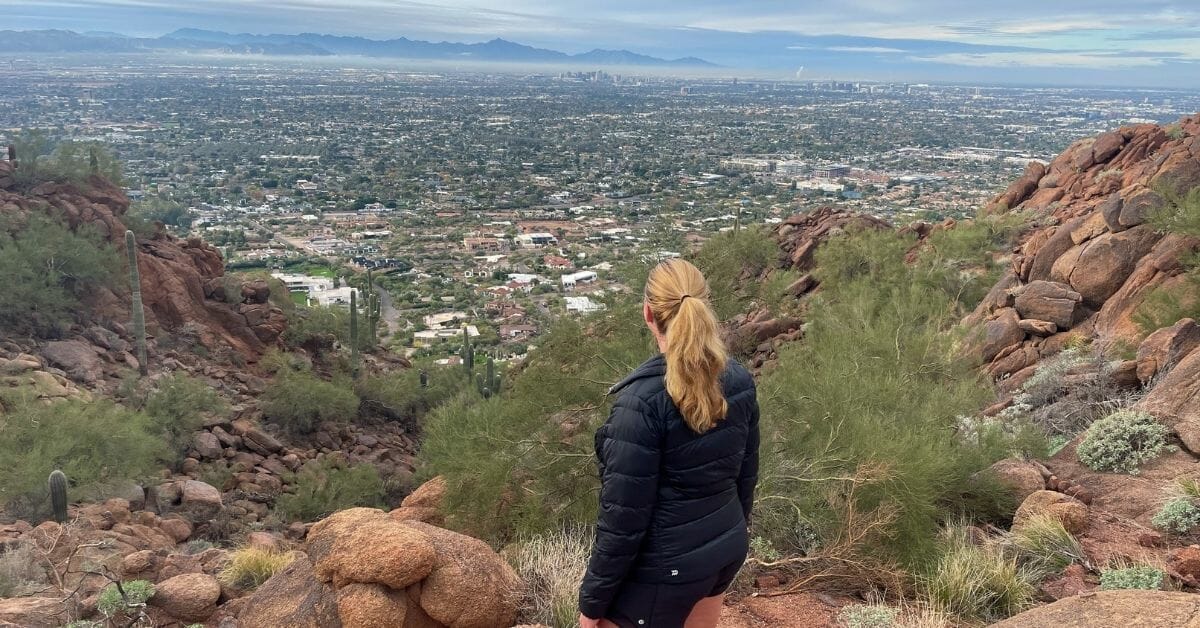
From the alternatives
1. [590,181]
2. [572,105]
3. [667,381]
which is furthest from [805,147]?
[667,381]

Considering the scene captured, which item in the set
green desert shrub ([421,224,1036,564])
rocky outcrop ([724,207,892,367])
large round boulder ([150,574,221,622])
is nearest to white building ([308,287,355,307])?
rocky outcrop ([724,207,892,367])

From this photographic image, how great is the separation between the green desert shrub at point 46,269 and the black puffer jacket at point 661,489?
58.3 feet

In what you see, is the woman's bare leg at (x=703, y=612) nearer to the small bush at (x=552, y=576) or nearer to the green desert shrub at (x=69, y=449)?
the small bush at (x=552, y=576)

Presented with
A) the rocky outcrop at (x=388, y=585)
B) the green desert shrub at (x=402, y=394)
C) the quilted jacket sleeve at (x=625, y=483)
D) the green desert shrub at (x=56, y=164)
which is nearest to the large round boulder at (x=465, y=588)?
the rocky outcrop at (x=388, y=585)

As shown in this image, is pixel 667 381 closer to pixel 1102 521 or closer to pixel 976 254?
pixel 1102 521

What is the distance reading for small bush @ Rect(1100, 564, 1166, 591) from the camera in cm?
489

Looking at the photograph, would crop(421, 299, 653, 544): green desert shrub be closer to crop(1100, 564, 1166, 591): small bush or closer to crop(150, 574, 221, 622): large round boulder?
crop(150, 574, 221, 622): large round boulder

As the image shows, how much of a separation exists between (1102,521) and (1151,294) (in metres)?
6.33

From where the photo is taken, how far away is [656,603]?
304cm

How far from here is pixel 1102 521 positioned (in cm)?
661

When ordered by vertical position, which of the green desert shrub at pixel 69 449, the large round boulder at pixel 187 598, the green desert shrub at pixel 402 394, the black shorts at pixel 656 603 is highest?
the black shorts at pixel 656 603

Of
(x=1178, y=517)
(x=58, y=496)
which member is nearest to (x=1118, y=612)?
(x=1178, y=517)

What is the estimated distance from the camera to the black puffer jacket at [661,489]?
Result: 2.88 m

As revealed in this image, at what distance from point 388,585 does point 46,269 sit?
16423 mm
